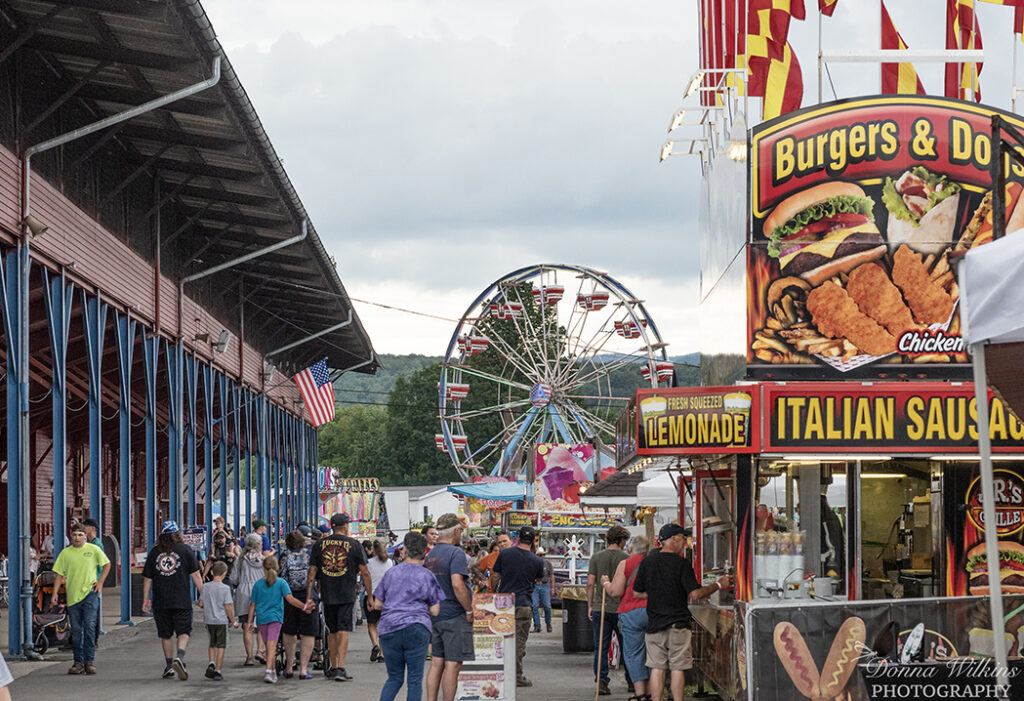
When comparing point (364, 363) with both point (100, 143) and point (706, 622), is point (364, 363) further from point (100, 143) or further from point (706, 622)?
point (706, 622)

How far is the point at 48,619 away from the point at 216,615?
3267 mm

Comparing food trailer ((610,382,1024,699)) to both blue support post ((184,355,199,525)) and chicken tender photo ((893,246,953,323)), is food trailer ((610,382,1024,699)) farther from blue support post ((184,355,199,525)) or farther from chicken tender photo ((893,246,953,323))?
blue support post ((184,355,199,525))

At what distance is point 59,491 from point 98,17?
6.18m

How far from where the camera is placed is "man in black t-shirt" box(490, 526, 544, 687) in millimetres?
15766

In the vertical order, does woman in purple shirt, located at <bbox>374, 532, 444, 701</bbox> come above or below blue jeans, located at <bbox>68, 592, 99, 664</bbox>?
above

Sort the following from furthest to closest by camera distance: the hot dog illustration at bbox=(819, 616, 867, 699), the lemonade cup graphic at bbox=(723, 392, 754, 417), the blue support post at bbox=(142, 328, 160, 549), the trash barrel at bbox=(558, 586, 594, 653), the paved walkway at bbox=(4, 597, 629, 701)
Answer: the blue support post at bbox=(142, 328, 160, 549) → the trash barrel at bbox=(558, 586, 594, 653) → the paved walkway at bbox=(4, 597, 629, 701) → the lemonade cup graphic at bbox=(723, 392, 754, 417) → the hot dog illustration at bbox=(819, 616, 867, 699)

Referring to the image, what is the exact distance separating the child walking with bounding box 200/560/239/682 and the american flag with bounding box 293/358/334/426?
23232 mm

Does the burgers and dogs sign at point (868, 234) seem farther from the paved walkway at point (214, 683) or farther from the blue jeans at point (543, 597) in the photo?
the blue jeans at point (543, 597)

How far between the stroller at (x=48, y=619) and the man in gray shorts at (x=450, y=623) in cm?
706

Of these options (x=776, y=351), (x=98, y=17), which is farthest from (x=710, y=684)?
(x=98, y=17)

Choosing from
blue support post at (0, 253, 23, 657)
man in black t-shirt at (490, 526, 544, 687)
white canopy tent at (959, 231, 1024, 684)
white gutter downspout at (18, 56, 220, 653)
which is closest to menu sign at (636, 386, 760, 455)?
man in black t-shirt at (490, 526, 544, 687)

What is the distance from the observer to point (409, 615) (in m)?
11.8

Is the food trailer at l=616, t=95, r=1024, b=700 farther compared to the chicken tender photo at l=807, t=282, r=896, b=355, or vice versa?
the chicken tender photo at l=807, t=282, r=896, b=355

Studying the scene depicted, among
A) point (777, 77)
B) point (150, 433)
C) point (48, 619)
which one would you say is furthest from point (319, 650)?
point (150, 433)
